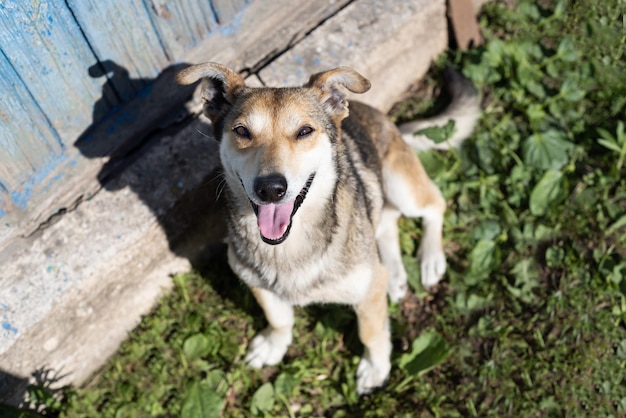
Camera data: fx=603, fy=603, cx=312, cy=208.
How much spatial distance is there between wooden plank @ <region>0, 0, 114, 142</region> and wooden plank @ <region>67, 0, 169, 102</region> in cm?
8

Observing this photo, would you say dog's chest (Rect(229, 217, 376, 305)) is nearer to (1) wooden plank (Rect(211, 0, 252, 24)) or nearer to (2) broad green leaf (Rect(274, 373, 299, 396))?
(2) broad green leaf (Rect(274, 373, 299, 396))

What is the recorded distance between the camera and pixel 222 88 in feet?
10.9

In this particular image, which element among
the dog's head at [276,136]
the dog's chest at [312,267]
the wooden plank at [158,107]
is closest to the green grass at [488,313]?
the dog's chest at [312,267]

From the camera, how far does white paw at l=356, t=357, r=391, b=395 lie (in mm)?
4016

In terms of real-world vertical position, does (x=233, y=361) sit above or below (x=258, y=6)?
below

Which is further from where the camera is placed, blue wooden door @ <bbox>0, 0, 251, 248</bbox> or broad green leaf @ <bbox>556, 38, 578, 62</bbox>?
broad green leaf @ <bbox>556, 38, 578, 62</bbox>

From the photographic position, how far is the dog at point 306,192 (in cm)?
303

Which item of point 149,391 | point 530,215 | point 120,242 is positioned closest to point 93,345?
point 149,391

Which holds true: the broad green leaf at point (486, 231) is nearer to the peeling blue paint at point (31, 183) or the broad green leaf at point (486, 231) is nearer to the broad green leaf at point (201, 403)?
the broad green leaf at point (201, 403)

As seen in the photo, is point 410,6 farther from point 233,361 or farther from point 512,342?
point 233,361

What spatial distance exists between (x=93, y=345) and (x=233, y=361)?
3.21ft

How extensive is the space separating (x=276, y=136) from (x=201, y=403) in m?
1.92

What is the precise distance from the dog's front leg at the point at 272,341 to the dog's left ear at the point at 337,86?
1364 millimetres

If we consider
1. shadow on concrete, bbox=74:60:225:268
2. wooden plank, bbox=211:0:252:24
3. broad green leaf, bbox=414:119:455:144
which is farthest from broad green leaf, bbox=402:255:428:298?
wooden plank, bbox=211:0:252:24
